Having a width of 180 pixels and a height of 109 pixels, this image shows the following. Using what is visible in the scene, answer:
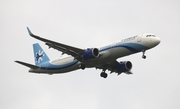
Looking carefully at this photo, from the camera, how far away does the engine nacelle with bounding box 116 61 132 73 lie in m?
63.3

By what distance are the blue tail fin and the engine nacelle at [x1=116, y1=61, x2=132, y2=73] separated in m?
11.8

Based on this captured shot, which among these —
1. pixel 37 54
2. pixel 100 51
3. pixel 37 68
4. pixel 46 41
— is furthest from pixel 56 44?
pixel 37 54

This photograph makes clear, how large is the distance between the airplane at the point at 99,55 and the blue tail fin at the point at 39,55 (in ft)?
9.41

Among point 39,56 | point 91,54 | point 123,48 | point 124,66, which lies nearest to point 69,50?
point 91,54

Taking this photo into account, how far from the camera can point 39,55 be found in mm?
70812

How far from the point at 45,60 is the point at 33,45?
5604mm

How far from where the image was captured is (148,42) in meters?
55.5

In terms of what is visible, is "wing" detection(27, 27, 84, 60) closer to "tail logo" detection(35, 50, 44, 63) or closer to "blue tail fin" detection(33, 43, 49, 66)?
"blue tail fin" detection(33, 43, 49, 66)

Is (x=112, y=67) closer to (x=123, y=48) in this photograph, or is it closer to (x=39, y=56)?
(x=123, y=48)

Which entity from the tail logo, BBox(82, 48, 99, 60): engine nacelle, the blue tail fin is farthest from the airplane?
the tail logo

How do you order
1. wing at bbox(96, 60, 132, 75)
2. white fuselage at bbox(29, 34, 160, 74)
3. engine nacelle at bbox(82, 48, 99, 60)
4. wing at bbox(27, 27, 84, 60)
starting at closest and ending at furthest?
1. white fuselage at bbox(29, 34, 160, 74)
2. engine nacelle at bbox(82, 48, 99, 60)
3. wing at bbox(27, 27, 84, 60)
4. wing at bbox(96, 60, 132, 75)

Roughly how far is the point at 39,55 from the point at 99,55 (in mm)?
16150

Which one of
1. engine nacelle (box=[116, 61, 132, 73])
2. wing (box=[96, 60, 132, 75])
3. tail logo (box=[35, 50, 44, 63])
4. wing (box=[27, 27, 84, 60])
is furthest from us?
tail logo (box=[35, 50, 44, 63])

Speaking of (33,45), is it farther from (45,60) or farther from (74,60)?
(74,60)
